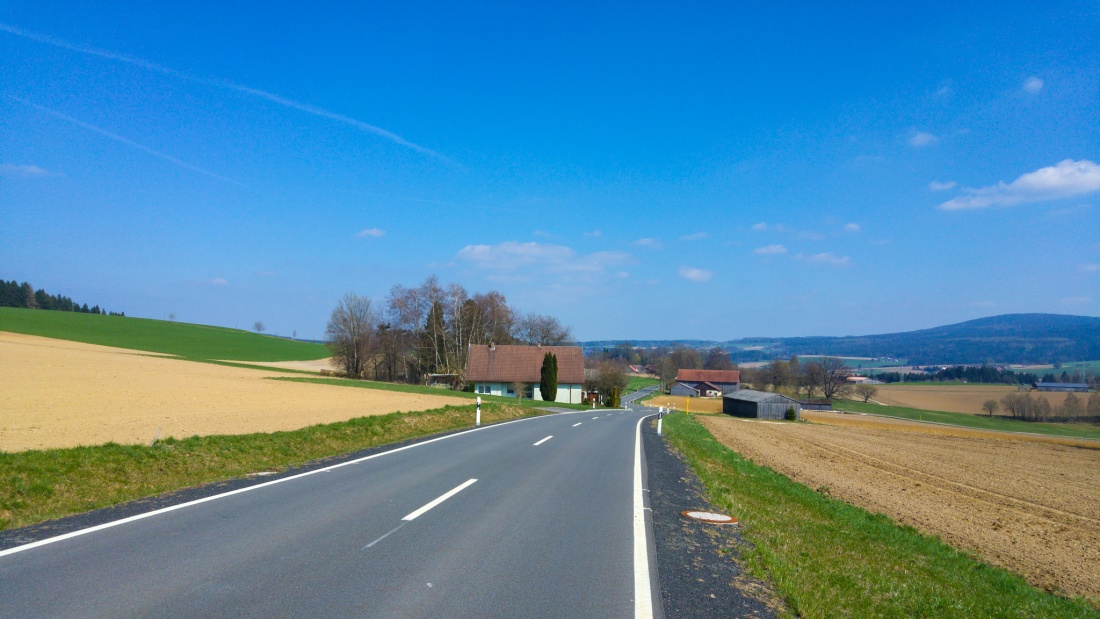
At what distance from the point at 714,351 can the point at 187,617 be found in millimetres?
164141

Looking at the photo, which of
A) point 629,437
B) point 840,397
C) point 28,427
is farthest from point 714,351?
point 28,427

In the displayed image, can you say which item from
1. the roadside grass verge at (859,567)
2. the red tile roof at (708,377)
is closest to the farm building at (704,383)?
the red tile roof at (708,377)

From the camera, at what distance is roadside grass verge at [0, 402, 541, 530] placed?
8387mm

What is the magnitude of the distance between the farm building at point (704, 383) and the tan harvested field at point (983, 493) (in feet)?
275

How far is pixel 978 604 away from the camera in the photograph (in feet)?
21.8

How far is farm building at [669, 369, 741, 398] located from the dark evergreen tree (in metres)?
58.6

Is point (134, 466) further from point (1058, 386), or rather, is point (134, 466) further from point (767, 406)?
point (1058, 386)

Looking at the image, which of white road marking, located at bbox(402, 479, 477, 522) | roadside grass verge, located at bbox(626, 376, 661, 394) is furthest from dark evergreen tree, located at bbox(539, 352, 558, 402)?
roadside grass verge, located at bbox(626, 376, 661, 394)

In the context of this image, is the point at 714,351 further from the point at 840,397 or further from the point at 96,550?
the point at 96,550

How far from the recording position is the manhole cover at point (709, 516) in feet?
27.6

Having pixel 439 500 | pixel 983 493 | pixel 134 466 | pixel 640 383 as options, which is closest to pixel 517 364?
pixel 983 493

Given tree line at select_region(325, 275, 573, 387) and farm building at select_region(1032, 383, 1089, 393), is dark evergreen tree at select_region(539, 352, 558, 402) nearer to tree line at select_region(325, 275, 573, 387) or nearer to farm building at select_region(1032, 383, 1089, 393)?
tree line at select_region(325, 275, 573, 387)

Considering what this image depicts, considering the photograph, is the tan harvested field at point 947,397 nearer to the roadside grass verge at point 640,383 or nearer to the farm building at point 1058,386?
the farm building at point 1058,386

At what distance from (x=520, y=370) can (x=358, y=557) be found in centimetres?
6235
